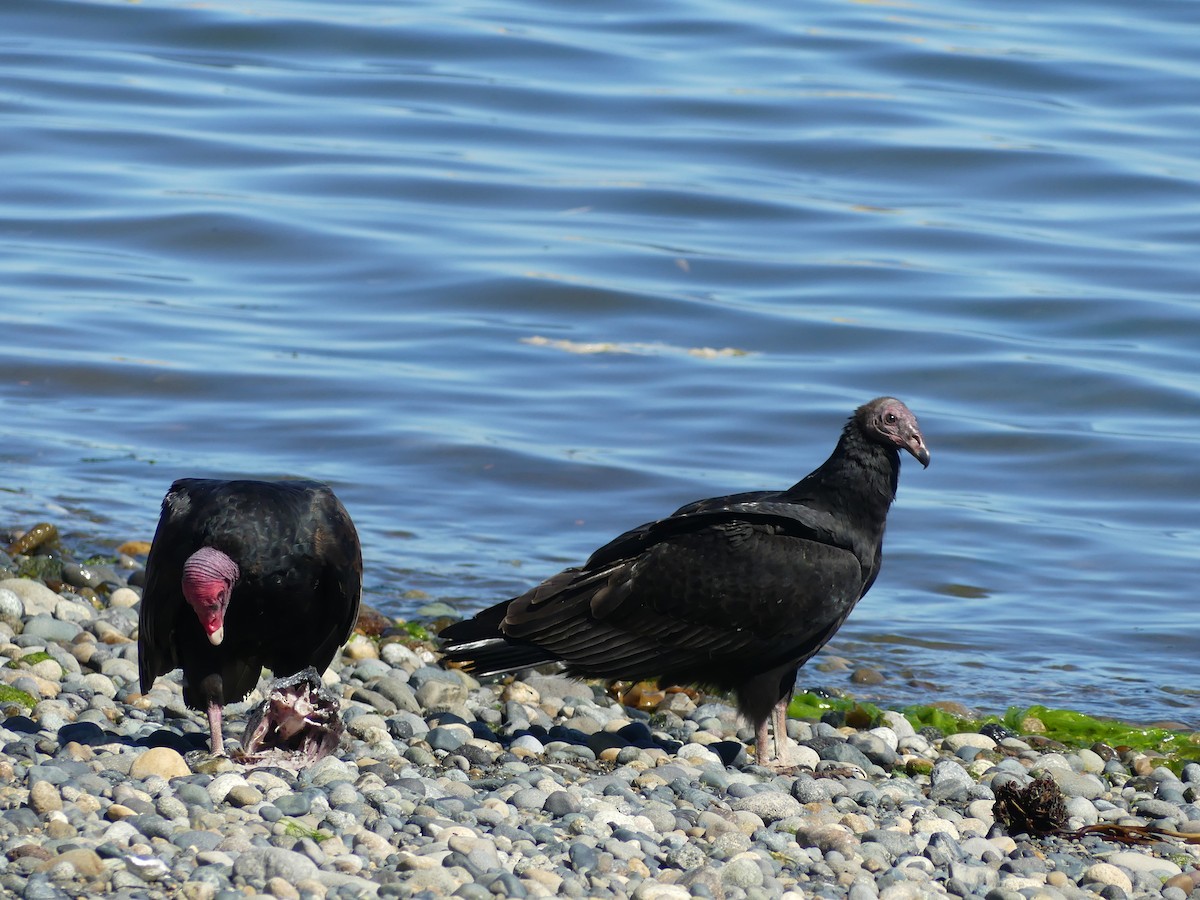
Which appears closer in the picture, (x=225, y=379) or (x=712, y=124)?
(x=225, y=379)

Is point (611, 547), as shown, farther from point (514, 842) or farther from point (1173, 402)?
point (1173, 402)

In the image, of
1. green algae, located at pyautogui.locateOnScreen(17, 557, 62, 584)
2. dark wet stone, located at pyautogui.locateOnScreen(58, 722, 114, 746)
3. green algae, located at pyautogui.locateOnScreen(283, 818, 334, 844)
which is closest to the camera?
green algae, located at pyautogui.locateOnScreen(283, 818, 334, 844)

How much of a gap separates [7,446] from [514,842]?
5.51 meters

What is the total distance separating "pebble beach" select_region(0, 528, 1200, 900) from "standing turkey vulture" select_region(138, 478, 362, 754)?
220 millimetres

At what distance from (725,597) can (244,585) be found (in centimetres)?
131

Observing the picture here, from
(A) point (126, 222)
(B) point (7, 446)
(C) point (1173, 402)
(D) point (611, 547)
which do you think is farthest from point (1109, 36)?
(D) point (611, 547)

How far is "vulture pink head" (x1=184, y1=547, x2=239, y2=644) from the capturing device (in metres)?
4.12

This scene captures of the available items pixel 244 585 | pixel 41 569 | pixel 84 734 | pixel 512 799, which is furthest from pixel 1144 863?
pixel 41 569

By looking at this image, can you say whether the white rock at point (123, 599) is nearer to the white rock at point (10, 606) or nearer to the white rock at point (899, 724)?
the white rock at point (10, 606)

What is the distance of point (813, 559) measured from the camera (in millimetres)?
4738

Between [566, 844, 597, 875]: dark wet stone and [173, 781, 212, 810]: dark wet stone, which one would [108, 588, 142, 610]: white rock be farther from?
[566, 844, 597, 875]: dark wet stone

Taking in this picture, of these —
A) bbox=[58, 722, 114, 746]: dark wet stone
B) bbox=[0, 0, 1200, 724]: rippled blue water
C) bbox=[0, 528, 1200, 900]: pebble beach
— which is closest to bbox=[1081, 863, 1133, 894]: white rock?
bbox=[0, 528, 1200, 900]: pebble beach

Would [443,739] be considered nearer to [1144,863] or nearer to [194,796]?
[194,796]

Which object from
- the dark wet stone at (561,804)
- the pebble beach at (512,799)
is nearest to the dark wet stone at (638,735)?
the pebble beach at (512,799)
